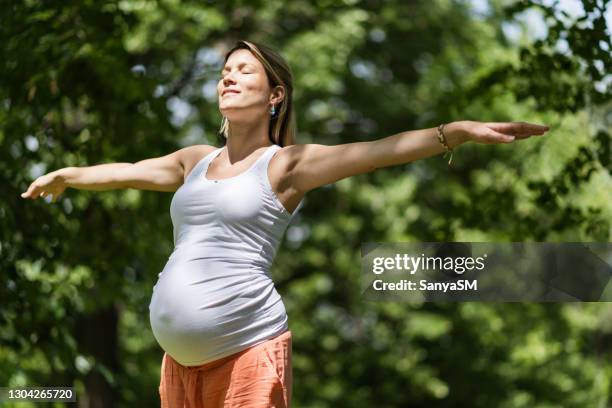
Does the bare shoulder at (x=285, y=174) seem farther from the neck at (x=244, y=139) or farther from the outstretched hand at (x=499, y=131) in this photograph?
the outstretched hand at (x=499, y=131)

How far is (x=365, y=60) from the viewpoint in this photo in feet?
46.0

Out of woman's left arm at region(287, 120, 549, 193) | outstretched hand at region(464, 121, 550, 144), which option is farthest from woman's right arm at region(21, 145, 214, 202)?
outstretched hand at region(464, 121, 550, 144)

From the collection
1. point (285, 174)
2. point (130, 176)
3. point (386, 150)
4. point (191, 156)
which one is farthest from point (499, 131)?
point (130, 176)

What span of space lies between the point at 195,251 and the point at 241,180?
0.24 meters

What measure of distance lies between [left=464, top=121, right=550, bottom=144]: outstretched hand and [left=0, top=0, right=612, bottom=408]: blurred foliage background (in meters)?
2.50

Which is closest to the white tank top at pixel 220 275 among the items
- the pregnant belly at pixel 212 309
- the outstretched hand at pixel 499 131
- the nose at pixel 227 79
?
the pregnant belly at pixel 212 309

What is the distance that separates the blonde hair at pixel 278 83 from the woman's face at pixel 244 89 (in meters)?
0.02

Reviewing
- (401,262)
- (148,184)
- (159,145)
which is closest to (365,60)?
(159,145)

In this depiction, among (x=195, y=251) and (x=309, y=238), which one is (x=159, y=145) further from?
(x=309, y=238)

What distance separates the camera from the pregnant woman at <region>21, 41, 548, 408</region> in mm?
2920

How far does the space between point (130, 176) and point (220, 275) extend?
0.58 m

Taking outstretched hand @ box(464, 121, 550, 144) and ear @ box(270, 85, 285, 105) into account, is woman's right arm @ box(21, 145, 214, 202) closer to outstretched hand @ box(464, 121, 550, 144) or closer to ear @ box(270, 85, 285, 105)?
ear @ box(270, 85, 285, 105)

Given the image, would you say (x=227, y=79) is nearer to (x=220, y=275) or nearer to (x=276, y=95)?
(x=276, y=95)

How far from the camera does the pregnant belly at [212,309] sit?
2.94 m
